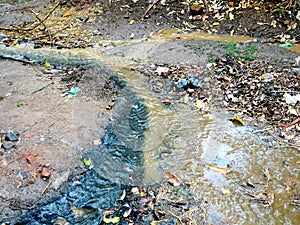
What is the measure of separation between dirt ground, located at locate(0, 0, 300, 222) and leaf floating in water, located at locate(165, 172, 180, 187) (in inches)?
32.0

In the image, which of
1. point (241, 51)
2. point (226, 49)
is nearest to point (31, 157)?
point (226, 49)

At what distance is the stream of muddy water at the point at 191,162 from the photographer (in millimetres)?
2607

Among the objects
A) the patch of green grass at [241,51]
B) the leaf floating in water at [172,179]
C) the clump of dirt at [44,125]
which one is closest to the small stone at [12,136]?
the clump of dirt at [44,125]

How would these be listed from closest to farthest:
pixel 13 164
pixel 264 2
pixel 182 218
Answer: pixel 182 218 → pixel 13 164 → pixel 264 2

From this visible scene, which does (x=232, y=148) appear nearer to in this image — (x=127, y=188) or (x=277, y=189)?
(x=277, y=189)

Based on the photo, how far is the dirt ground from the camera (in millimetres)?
2873

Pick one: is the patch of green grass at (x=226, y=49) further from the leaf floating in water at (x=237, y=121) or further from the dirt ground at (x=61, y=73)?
the leaf floating in water at (x=237, y=121)

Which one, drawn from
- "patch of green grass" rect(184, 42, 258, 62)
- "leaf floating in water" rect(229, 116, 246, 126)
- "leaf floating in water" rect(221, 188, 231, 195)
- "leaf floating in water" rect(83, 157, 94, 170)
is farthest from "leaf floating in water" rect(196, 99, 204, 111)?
"leaf floating in water" rect(83, 157, 94, 170)

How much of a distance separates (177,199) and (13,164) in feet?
5.00

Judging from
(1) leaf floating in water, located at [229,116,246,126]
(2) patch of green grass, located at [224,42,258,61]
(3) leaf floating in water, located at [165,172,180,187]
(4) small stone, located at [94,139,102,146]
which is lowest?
(3) leaf floating in water, located at [165,172,180,187]

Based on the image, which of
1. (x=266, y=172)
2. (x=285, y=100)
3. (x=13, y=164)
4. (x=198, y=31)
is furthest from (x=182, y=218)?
(x=198, y=31)

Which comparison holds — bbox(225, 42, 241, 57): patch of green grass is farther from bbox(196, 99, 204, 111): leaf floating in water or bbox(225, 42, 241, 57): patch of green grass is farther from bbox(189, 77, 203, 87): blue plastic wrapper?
→ bbox(196, 99, 204, 111): leaf floating in water

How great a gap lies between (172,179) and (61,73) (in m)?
2.37

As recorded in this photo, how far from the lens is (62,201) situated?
2688 mm
